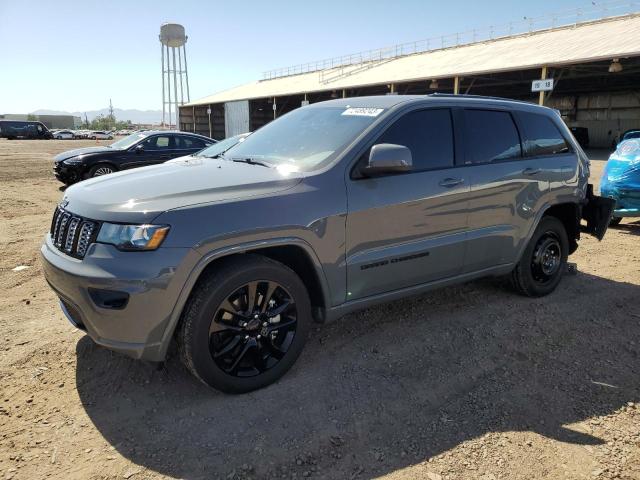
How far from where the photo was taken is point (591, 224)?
522cm

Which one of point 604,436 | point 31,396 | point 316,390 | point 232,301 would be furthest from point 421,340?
point 31,396

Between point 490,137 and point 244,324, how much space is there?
→ 2668mm

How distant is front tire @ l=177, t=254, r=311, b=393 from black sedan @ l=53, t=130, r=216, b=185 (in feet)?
30.8

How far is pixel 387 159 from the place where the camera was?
3.12 metres

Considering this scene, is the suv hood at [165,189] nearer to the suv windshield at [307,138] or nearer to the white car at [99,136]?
the suv windshield at [307,138]

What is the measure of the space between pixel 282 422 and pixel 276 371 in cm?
39

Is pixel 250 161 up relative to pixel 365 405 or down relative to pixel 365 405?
up

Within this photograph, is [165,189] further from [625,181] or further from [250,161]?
[625,181]

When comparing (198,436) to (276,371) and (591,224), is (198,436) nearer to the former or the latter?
(276,371)

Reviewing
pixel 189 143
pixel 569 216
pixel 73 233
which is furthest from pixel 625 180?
pixel 189 143

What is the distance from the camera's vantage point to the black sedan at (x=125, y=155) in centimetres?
1120

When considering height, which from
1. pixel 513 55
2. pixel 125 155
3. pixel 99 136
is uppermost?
pixel 513 55

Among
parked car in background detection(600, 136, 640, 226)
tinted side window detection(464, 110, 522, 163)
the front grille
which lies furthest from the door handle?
parked car in background detection(600, 136, 640, 226)

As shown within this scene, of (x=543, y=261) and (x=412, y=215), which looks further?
(x=543, y=261)
